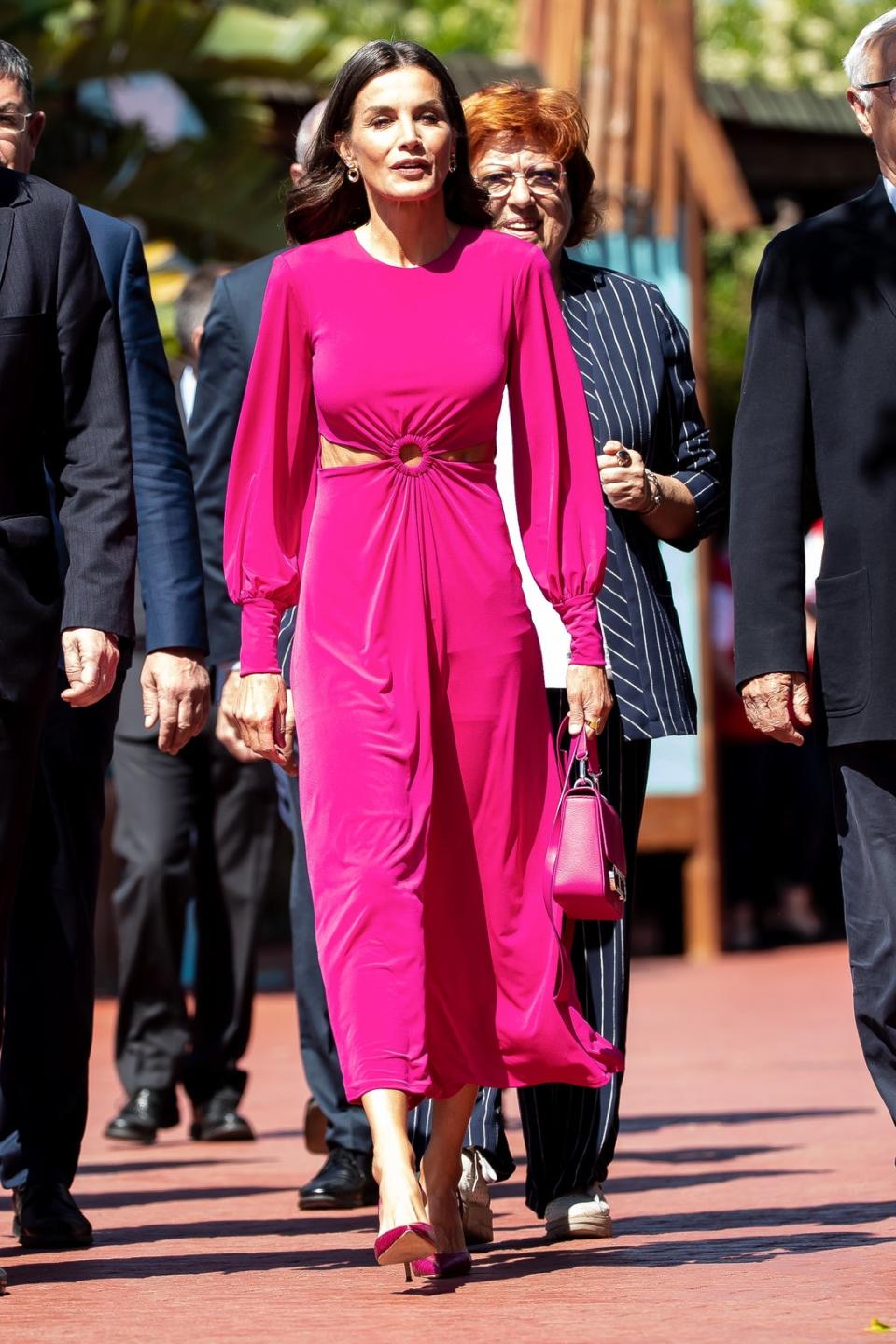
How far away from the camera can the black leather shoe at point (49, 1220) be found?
552 centimetres

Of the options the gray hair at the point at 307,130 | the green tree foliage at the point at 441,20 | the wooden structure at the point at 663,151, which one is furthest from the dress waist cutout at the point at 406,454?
the green tree foliage at the point at 441,20

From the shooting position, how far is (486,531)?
16.4ft

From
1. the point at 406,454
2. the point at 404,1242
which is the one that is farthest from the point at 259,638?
the point at 404,1242

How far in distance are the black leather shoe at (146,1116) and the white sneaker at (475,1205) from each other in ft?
8.61

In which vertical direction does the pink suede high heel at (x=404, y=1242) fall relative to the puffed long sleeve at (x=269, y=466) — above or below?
below

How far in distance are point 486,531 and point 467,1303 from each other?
4.68ft

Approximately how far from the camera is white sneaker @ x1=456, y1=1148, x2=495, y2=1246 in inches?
215

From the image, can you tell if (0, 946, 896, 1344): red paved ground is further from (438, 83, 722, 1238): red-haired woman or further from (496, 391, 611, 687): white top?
(496, 391, 611, 687): white top

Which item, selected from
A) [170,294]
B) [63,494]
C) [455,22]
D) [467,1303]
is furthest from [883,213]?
[455,22]

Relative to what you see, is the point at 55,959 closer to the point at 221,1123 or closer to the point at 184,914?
the point at 221,1123

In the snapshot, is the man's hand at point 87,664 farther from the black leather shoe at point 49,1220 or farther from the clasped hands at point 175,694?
the black leather shoe at point 49,1220

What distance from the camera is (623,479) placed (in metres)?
5.62

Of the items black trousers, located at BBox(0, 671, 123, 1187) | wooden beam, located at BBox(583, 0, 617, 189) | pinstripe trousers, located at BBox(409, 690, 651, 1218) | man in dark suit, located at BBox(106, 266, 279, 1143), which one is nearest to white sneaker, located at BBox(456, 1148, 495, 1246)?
pinstripe trousers, located at BBox(409, 690, 651, 1218)

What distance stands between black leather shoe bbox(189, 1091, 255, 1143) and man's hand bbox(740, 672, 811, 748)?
11.2 ft
